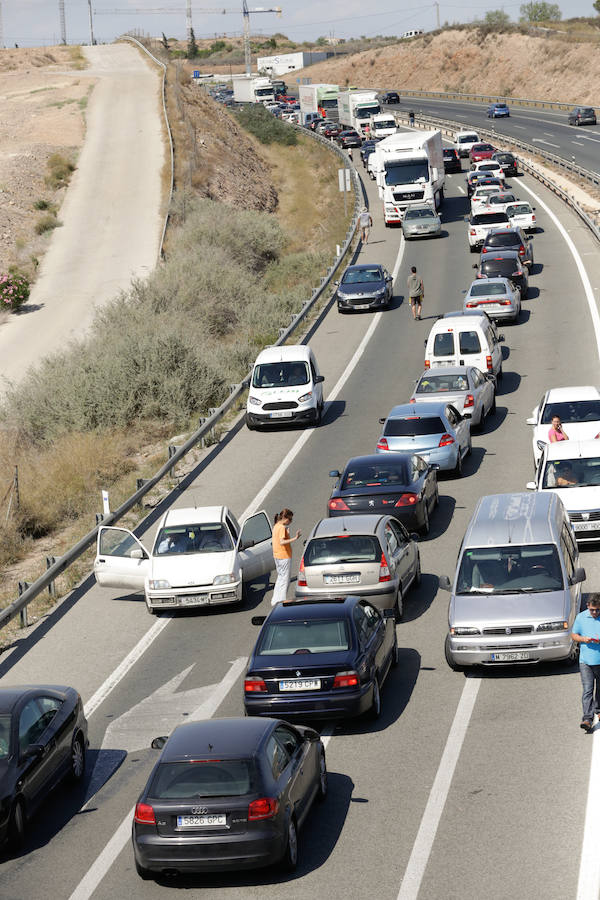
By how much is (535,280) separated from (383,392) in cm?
1388

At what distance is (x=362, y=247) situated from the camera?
52.6 meters

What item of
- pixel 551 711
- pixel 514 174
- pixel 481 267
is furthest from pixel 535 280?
pixel 551 711

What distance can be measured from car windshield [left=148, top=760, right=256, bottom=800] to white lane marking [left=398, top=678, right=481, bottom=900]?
1475mm

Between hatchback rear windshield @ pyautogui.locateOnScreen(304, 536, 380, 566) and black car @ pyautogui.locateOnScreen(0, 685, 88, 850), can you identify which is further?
hatchback rear windshield @ pyautogui.locateOnScreen(304, 536, 380, 566)

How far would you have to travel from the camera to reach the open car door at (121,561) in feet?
59.9

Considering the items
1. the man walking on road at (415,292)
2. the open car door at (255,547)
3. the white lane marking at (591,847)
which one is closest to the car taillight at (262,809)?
the white lane marking at (591,847)

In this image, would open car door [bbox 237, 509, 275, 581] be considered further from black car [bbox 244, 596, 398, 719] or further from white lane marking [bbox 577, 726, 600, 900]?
white lane marking [bbox 577, 726, 600, 900]

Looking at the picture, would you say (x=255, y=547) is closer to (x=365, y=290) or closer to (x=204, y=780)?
(x=204, y=780)

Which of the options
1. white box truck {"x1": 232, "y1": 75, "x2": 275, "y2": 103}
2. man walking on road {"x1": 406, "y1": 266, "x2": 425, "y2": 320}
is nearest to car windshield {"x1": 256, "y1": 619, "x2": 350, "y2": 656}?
man walking on road {"x1": 406, "y1": 266, "x2": 425, "y2": 320}

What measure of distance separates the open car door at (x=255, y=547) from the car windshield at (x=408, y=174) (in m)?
37.8

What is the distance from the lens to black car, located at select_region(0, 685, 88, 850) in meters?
11.1

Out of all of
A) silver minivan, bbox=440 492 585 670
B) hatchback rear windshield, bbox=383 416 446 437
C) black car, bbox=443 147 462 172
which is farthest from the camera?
black car, bbox=443 147 462 172

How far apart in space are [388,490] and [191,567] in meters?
3.87

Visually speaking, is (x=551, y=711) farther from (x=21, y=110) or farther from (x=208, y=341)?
(x=21, y=110)
